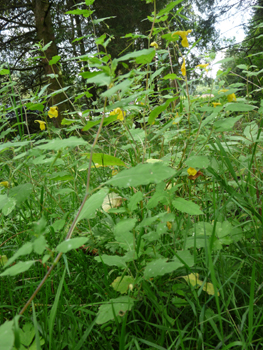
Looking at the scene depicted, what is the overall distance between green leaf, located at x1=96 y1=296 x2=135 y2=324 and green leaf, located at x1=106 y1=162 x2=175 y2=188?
33 centimetres

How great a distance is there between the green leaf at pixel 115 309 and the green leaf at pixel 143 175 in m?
0.33

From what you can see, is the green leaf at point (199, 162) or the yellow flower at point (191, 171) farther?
the yellow flower at point (191, 171)

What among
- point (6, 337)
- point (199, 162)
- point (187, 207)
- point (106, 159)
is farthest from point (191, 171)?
point (6, 337)

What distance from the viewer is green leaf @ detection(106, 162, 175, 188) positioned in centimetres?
58

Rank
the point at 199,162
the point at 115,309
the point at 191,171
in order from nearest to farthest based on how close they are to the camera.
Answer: the point at 115,309
the point at 199,162
the point at 191,171

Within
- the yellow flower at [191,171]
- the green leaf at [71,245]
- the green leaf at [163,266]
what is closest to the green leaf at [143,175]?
the green leaf at [71,245]

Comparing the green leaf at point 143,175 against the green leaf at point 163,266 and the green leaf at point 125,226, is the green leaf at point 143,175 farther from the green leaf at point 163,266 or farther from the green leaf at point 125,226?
the green leaf at point 163,266

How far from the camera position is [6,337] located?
16.3 inches

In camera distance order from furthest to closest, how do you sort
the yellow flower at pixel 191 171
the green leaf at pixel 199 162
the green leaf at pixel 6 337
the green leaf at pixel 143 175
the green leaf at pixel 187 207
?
the yellow flower at pixel 191 171 < the green leaf at pixel 199 162 < the green leaf at pixel 187 207 < the green leaf at pixel 143 175 < the green leaf at pixel 6 337

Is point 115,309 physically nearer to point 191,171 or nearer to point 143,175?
point 143,175

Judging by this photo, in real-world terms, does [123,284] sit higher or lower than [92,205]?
lower

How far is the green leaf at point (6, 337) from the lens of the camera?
0.41 m

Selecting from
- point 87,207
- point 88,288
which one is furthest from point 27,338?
point 87,207

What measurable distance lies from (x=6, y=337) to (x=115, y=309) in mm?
341
